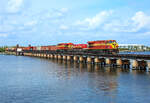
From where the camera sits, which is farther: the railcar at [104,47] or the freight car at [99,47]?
the freight car at [99,47]

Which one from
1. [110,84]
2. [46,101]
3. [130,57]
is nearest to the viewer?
[46,101]

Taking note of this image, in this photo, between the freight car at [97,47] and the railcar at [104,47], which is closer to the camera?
the railcar at [104,47]

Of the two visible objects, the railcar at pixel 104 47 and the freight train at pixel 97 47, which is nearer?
the railcar at pixel 104 47

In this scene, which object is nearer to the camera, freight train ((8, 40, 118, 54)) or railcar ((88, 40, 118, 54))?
railcar ((88, 40, 118, 54))

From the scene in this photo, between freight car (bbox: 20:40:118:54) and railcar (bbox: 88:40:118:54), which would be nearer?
railcar (bbox: 88:40:118:54)

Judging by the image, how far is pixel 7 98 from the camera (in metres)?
33.6

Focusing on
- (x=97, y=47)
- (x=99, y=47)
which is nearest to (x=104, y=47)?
(x=99, y=47)

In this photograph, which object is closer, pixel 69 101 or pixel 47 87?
pixel 69 101

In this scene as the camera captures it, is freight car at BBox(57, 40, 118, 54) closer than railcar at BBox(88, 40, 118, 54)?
No

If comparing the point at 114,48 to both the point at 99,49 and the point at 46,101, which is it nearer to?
the point at 99,49

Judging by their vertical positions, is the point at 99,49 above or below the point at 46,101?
above

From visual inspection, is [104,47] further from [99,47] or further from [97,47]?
[97,47]

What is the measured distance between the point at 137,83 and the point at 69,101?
674 inches

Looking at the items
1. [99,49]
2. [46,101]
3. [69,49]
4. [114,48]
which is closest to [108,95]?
[46,101]
